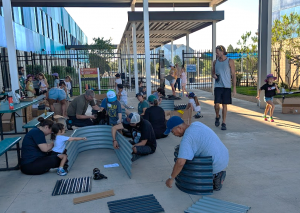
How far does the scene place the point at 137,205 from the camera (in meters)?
3.54

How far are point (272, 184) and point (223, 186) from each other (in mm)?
747

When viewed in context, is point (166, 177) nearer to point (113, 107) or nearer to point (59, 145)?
point (59, 145)

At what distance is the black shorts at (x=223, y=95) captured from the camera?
754 cm

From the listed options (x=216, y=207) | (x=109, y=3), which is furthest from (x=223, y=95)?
(x=109, y=3)

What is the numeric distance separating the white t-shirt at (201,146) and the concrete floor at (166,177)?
525mm

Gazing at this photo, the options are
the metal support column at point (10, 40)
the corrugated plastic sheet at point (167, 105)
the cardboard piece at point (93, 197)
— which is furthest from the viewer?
the corrugated plastic sheet at point (167, 105)

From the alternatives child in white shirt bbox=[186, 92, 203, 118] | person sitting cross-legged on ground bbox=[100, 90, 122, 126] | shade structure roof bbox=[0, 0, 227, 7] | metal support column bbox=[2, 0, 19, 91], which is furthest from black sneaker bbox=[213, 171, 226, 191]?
shade structure roof bbox=[0, 0, 227, 7]

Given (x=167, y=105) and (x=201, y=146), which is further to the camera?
(x=167, y=105)

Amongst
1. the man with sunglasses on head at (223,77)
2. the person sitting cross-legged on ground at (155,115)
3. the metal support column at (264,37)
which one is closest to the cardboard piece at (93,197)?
the person sitting cross-legged on ground at (155,115)

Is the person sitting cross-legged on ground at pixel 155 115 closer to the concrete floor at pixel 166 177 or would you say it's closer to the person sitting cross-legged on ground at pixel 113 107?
the concrete floor at pixel 166 177

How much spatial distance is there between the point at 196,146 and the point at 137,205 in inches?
43.5

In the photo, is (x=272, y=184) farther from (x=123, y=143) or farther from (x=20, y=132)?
(x=20, y=132)

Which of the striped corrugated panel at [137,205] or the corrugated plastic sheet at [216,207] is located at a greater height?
the corrugated plastic sheet at [216,207]

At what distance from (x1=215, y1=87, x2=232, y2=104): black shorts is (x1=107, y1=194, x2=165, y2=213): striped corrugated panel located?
4564 mm
